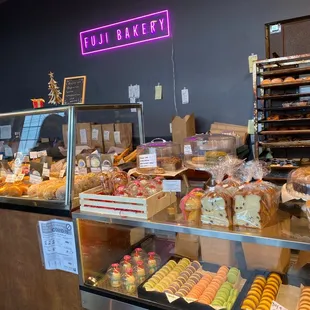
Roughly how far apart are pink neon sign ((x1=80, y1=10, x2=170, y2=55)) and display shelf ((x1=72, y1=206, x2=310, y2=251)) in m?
3.06

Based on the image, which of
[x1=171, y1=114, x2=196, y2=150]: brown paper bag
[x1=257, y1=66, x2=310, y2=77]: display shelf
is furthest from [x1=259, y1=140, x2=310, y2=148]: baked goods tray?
[x1=171, y1=114, x2=196, y2=150]: brown paper bag

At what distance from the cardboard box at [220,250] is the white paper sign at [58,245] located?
26.3 inches

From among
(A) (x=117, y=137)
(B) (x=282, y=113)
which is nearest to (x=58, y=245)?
(A) (x=117, y=137)

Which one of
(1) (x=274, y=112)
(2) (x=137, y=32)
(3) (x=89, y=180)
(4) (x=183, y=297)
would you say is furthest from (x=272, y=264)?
(2) (x=137, y=32)

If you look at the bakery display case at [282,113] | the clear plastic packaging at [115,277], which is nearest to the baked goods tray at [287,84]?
the bakery display case at [282,113]

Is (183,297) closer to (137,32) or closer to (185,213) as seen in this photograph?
(185,213)

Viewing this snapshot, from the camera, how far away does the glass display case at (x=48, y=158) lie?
1.59 m

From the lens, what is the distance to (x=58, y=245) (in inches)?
65.3

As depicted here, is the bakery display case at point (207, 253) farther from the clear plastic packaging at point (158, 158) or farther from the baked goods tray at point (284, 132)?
the baked goods tray at point (284, 132)

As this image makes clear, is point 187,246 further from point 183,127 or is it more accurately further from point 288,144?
point 183,127

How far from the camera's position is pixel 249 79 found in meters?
3.39

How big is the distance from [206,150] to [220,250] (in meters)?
0.57

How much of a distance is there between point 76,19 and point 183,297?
4263 mm

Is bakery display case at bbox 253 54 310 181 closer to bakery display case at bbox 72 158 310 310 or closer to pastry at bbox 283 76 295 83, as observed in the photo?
pastry at bbox 283 76 295 83
